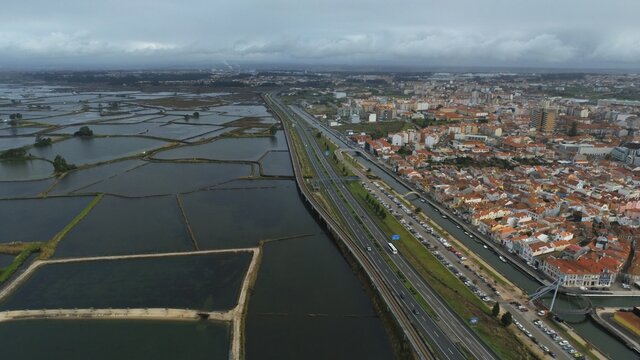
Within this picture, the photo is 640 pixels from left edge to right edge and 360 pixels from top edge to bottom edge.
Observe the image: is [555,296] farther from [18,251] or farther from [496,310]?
[18,251]

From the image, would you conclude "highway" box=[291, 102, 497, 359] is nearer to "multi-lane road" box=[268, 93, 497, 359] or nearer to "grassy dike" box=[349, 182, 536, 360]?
"multi-lane road" box=[268, 93, 497, 359]

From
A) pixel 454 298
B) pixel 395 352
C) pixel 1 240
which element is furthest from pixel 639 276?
pixel 1 240

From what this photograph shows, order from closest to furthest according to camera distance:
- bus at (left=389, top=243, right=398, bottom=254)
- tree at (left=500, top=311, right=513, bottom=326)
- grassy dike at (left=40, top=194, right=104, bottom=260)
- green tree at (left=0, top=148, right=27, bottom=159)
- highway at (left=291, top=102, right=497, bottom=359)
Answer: highway at (left=291, top=102, right=497, bottom=359) → tree at (left=500, top=311, right=513, bottom=326) → grassy dike at (left=40, top=194, right=104, bottom=260) → bus at (left=389, top=243, right=398, bottom=254) → green tree at (left=0, top=148, right=27, bottom=159)

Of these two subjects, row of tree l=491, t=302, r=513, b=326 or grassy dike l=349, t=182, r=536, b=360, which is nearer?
grassy dike l=349, t=182, r=536, b=360

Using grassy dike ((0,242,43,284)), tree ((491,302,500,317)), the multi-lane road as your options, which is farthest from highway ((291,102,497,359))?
grassy dike ((0,242,43,284))

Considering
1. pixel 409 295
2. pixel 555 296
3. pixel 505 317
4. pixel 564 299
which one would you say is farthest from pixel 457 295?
pixel 564 299

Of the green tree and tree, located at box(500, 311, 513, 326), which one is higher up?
the green tree
